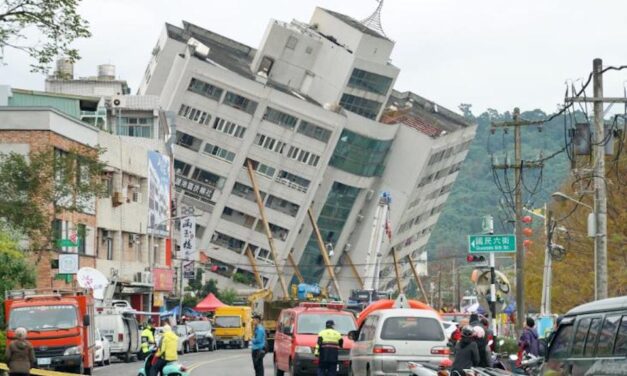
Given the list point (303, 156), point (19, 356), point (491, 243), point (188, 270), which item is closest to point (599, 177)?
point (491, 243)

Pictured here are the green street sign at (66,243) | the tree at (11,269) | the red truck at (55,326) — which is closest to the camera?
the red truck at (55,326)

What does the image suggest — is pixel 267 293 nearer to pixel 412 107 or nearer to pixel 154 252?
pixel 154 252

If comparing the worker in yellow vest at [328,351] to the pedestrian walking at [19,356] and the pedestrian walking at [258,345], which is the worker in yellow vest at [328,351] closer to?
the pedestrian walking at [258,345]

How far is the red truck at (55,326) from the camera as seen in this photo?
3841 centimetres

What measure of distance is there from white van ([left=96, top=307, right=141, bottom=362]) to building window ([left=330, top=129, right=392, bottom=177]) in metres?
60.6

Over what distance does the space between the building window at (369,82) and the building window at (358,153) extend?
4136mm

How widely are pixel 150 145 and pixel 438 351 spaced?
61018 mm

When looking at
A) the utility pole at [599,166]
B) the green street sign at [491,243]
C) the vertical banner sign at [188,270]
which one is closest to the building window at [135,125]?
the vertical banner sign at [188,270]

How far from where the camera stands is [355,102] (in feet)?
390

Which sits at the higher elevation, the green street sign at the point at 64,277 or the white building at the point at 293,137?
the white building at the point at 293,137

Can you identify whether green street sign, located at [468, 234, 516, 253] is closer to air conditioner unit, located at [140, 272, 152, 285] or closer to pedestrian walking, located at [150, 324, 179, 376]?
pedestrian walking, located at [150, 324, 179, 376]

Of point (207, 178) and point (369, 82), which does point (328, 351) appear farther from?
point (369, 82)

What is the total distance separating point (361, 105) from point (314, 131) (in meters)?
8.65

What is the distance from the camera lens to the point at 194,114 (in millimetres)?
109875
